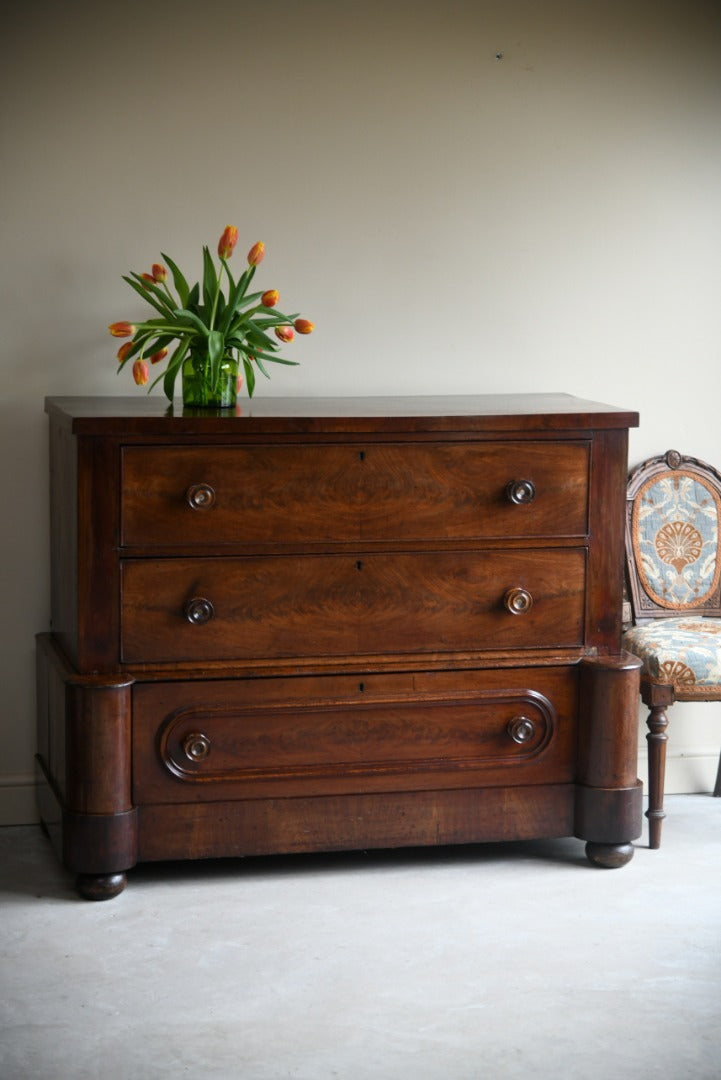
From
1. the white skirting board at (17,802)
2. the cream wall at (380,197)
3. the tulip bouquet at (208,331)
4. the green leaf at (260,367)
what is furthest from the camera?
the white skirting board at (17,802)

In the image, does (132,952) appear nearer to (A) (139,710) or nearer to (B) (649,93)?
(A) (139,710)

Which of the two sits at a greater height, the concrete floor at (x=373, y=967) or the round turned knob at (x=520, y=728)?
the round turned knob at (x=520, y=728)

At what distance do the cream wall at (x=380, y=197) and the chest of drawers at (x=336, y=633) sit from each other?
0.41 m

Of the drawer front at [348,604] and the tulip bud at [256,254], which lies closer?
the drawer front at [348,604]

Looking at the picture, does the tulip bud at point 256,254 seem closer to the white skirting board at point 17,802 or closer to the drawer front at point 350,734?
the drawer front at point 350,734

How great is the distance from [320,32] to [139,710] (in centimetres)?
174

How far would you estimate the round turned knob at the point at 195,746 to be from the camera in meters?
3.04

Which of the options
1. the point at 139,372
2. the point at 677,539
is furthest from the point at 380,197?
the point at 677,539

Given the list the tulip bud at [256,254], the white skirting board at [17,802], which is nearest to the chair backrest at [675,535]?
the tulip bud at [256,254]

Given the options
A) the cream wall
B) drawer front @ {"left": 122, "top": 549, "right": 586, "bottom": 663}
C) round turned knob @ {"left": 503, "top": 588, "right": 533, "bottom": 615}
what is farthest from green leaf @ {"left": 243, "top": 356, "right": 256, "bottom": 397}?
round turned knob @ {"left": 503, "top": 588, "right": 533, "bottom": 615}

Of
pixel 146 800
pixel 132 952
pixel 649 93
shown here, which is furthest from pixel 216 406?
pixel 649 93

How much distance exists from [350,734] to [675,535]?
1.16 meters

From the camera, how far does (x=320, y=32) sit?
139 inches

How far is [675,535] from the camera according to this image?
378 cm
